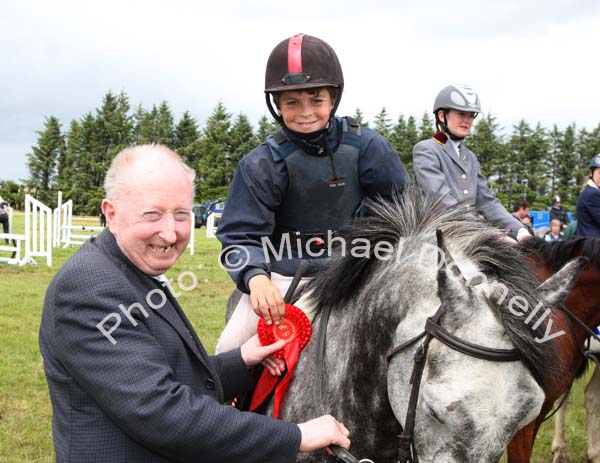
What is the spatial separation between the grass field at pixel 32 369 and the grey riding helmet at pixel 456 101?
11.4 ft

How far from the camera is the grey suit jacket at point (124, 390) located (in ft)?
5.33

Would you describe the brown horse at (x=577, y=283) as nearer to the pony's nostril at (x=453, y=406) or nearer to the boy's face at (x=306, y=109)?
the boy's face at (x=306, y=109)

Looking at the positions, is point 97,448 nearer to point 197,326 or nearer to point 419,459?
point 419,459

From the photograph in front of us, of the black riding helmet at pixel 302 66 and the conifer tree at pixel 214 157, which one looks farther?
the conifer tree at pixel 214 157

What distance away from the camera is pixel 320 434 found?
73.6 inches

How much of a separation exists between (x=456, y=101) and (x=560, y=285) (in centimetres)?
298

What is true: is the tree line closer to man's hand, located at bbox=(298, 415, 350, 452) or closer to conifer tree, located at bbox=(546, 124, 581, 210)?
conifer tree, located at bbox=(546, 124, 581, 210)

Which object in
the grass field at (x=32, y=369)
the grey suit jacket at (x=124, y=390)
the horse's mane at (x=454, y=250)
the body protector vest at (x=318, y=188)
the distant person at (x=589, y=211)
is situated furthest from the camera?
the distant person at (x=589, y=211)

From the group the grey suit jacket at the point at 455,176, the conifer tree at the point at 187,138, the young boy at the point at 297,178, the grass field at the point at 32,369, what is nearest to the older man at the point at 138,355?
the young boy at the point at 297,178

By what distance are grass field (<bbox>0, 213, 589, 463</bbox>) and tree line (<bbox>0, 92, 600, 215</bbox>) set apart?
4178 cm

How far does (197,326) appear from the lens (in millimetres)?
9398

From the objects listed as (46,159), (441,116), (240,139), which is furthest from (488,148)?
(441,116)

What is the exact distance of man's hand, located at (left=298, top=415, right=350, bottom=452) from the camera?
185 cm

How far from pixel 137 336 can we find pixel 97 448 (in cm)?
35
